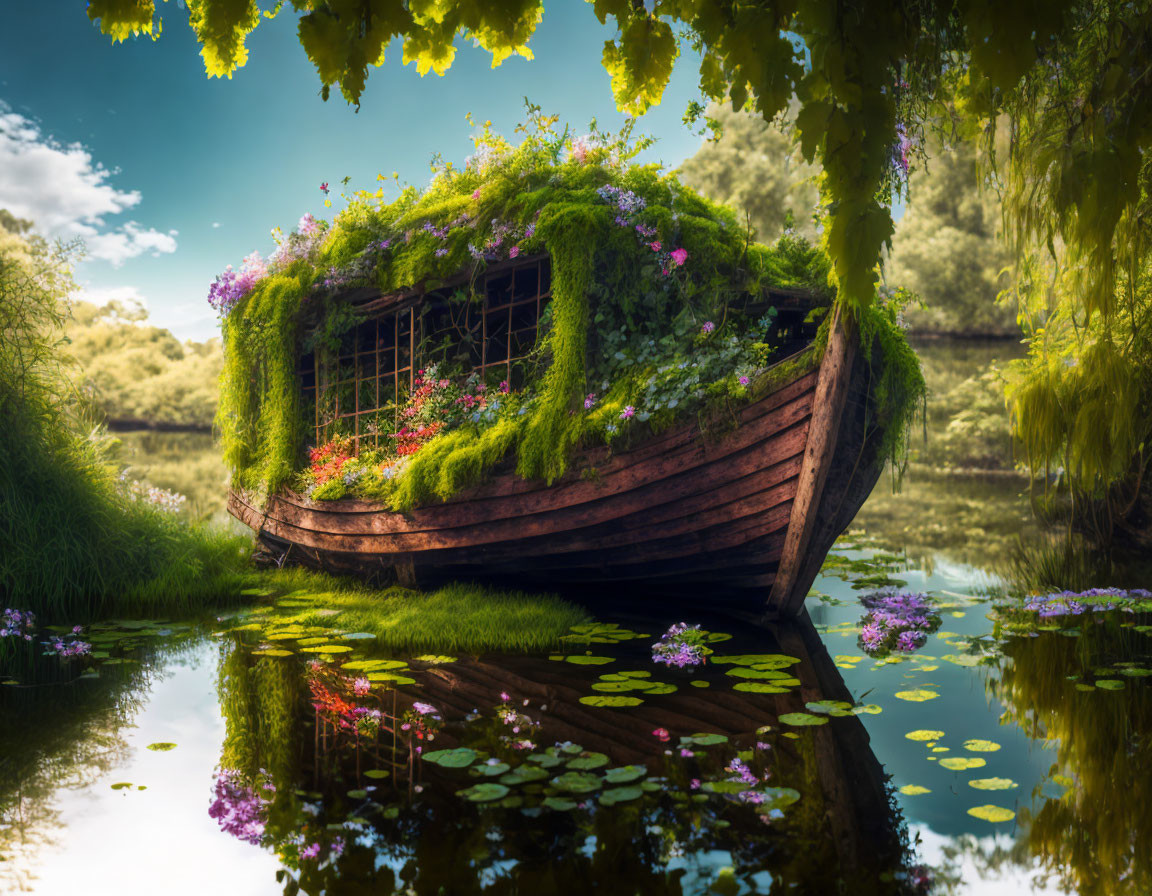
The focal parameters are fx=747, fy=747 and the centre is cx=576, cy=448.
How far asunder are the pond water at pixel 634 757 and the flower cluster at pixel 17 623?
3.6 inches

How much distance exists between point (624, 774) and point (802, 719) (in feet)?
3.31

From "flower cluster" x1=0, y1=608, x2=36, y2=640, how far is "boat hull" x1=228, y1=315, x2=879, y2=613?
2738 mm

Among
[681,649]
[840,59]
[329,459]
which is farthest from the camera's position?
[329,459]

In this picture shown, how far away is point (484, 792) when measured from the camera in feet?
8.08

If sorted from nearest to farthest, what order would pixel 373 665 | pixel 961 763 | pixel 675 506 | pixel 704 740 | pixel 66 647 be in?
1. pixel 961 763
2. pixel 704 740
3. pixel 373 665
4. pixel 66 647
5. pixel 675 506

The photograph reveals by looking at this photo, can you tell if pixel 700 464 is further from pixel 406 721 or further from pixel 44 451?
pixel 44 451

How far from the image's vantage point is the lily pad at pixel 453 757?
274 cm

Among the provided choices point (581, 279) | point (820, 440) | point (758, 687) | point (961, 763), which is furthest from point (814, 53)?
point (581, 279)

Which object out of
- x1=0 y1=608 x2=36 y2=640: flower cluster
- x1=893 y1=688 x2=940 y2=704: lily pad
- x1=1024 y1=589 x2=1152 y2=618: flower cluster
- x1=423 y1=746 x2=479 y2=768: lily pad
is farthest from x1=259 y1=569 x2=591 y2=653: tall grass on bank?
x1=1024 y1=589 x2=1152 y2=618: flower cluster

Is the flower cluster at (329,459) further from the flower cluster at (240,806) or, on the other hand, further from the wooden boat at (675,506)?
the flower cluster at (240,806)

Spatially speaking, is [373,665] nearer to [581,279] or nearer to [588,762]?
[588,762]

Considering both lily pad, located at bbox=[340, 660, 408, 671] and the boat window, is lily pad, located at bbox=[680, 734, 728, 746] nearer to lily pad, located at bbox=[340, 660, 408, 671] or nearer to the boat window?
lily pad, located at bbox=[340, 660, 408, 671]

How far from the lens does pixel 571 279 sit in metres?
6.06

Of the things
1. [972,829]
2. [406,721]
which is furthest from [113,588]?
[972,829]
